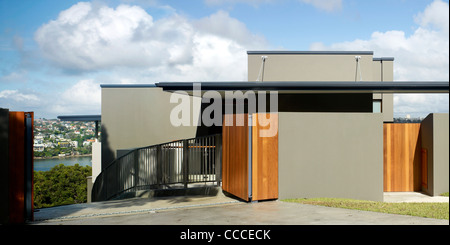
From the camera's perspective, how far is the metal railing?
→ 1236 cm

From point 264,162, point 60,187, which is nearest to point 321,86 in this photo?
point 264,162

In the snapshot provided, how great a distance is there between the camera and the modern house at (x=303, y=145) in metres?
10.5

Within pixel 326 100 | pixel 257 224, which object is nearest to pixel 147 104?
pixel 326 100

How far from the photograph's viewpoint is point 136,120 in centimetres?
2105

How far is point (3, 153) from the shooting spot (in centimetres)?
794

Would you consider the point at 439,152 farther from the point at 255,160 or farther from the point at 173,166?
the point at 173,166

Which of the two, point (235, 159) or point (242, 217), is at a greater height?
point (235, 159)

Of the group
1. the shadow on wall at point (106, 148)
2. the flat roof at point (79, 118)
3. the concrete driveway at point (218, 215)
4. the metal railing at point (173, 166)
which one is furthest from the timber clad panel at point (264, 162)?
the flat roof at point (79, 118)

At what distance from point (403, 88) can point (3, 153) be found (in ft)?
37.8

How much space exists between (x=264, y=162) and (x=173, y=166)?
3.78 m

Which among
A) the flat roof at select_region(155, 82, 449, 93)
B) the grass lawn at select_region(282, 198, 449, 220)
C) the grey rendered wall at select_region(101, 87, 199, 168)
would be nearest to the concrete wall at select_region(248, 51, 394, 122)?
the flat roof at select_region(155, 82, 449, 93)

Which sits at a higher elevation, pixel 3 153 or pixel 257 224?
pixel 3 153
